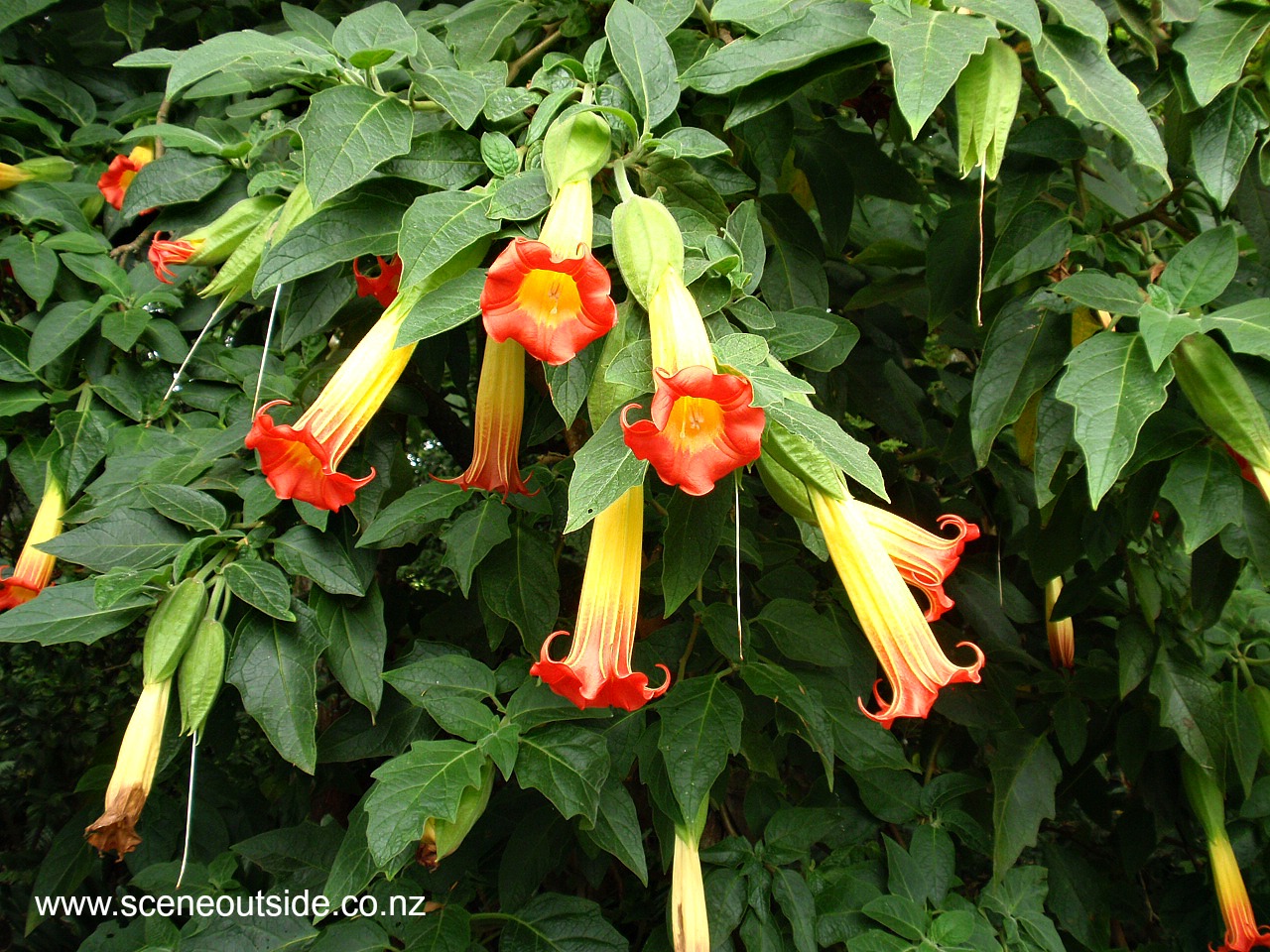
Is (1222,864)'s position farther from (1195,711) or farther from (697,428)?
(697,428)

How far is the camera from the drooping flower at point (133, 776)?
1.01m

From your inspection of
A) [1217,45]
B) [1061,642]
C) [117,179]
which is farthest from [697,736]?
[117,179]

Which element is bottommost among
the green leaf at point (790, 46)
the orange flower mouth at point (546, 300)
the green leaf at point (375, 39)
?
the orange flower mouth at point (546, 300)

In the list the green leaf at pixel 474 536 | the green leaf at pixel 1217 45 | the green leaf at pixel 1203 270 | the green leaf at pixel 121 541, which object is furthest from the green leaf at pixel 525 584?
the green leaf at pixel 1217 45

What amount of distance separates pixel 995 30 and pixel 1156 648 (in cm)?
103

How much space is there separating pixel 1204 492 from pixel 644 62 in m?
0.74

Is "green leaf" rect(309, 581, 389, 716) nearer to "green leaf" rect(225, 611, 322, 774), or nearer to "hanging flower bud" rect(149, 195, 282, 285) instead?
"green leaf" rect(225, 611, 322, 774)

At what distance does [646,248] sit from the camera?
856 millimetres

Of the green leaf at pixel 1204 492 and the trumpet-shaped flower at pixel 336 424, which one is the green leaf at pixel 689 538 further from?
the green leaf at pixel 1204 492

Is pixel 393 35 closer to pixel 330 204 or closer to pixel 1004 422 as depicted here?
pixel 330 204

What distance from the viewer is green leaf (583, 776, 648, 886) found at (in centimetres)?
114

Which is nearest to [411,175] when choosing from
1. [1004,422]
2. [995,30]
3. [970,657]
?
[995,30]

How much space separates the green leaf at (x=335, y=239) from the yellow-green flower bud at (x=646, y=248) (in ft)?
0.83

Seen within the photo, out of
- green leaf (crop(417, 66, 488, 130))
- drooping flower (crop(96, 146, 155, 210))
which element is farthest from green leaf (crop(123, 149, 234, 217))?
green leaf (crop(417, 66, 488, 130))
